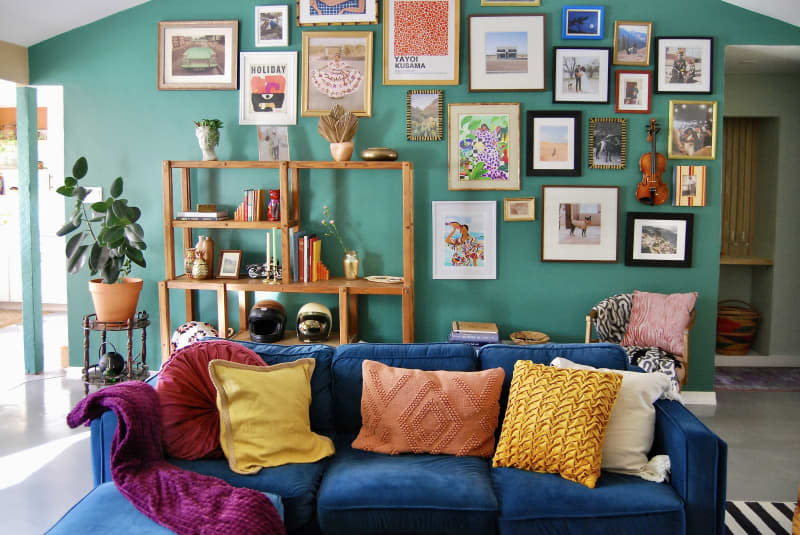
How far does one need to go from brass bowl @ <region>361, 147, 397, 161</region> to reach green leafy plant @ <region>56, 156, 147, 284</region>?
1673 millimetres

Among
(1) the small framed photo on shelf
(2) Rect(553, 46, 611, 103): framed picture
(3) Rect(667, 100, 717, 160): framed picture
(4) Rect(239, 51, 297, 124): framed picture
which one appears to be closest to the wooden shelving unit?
(4) Rect(239, 51, 297, 124): framed picture

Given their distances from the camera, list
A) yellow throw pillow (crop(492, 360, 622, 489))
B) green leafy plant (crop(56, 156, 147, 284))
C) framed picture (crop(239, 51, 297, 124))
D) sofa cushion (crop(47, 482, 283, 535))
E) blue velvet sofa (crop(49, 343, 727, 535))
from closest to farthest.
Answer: sofa cushion (crop(47, 482, 283, 535)), blue velvet sofa (crop(49, 343, 727, 535)), yellow throw pillow (crop(492, 360, 622, 489)), green leafy plant (crop(56, 156, 147, 284)), framed picture (crop(239, 51, 297, 124))

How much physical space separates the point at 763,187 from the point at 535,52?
8.97ft

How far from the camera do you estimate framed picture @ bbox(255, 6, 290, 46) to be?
16.0 ft

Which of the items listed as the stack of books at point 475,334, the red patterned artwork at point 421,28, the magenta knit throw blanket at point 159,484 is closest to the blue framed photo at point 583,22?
the red patterned artwork at point 421,28

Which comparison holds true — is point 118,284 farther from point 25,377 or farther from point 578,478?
point 578,478

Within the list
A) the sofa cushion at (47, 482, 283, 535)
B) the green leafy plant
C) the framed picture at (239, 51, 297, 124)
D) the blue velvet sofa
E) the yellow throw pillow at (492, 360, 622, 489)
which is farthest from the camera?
the framed picture at (239, 51, 297, 124)

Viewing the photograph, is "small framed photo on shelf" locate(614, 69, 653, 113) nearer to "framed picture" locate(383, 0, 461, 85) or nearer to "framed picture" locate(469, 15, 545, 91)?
"framed picture" locate(469, 15, 545, 91)

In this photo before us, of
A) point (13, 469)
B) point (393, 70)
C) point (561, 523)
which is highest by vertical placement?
point (393, 70)

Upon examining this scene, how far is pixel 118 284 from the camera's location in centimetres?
473

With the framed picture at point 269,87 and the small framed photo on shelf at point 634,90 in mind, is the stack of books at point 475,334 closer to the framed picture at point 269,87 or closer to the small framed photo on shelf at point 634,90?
the small framed photo on shelf at point 634,90

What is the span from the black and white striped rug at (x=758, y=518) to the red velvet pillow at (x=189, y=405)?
233 cm

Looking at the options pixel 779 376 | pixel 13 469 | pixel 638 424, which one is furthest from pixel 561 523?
pixel 779 376

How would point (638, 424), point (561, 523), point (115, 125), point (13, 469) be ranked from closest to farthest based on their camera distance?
point (561, 523) < point (638, 424) < point (13, 469) < point (115, 125)
